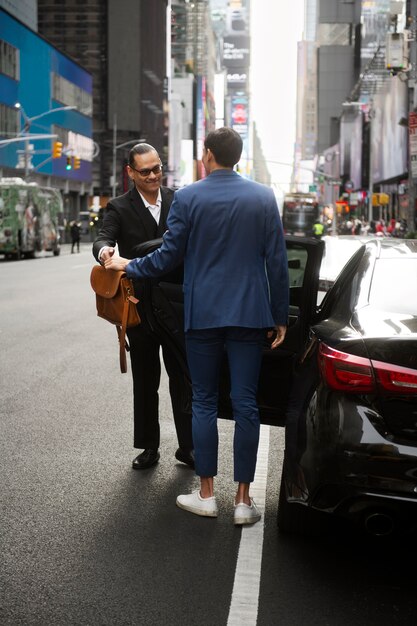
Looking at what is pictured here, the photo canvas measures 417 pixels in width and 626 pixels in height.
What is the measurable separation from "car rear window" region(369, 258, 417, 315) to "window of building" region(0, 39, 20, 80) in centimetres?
6380

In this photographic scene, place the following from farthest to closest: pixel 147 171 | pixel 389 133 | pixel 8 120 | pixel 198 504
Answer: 1. pixel 8 120
2. pixel 389 133
3. pixel 147 171
4. pixel 198 504

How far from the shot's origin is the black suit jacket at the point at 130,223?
5824 millimetres

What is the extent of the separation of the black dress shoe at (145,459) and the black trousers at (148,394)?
41mm

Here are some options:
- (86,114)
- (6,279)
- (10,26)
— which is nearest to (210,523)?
(6,279)

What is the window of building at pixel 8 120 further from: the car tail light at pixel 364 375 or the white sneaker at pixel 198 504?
the car tail light at pixel 364 375

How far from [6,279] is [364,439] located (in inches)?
915

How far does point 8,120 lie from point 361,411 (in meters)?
64.6

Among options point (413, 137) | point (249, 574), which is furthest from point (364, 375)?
point (413, 137)

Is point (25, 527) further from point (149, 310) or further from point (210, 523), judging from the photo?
point (149, 310)

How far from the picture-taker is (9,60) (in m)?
67.2

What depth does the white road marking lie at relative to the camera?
369 centimetres

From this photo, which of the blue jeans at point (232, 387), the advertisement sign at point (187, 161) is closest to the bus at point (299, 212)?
the advertisement sign at point (187, 161)

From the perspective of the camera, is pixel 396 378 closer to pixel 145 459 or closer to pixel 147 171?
pixel 147 171

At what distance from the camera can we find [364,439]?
3.80 meters
